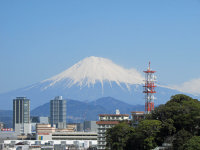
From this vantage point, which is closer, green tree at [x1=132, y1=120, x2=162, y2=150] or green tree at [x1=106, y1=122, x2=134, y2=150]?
green tree at [x1=132, y1=120, x2=162, y2=150]

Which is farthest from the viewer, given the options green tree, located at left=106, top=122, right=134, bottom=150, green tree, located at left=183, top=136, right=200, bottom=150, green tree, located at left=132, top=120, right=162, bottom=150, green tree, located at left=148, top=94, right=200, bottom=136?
green tree, located at left=106, top=122, right=134, bottom=150

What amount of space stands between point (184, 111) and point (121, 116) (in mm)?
47966

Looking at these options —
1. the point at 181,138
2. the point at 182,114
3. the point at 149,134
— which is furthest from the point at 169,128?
the point at 181,138

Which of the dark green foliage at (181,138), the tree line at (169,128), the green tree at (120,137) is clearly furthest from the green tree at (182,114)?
the green tree at (120,137)

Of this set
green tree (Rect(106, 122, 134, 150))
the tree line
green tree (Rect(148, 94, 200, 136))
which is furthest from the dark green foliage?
green tree (Rect(106, 122, 134, 150))

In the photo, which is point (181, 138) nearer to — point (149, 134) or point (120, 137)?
point (149, 134)

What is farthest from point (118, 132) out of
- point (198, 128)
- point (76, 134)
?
point (76, 134)

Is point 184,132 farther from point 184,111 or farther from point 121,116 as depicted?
point 121,116

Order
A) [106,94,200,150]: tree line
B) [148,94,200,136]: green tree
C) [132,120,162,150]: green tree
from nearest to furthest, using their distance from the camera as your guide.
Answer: [106,94,200,150]: tree line → [148,94,200,136]: green tree → [132,120,162,150]: green tree

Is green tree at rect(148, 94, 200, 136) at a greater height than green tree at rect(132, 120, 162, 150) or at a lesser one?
greater

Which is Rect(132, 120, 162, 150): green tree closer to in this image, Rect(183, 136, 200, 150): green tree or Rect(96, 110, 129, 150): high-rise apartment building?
Rect(183, 136, 200, 150): green tree

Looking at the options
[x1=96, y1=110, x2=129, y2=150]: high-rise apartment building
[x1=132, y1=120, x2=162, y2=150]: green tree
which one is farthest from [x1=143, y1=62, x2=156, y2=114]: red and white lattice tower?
[x1=132, y1=120, x2=162, y2=150]: green tree

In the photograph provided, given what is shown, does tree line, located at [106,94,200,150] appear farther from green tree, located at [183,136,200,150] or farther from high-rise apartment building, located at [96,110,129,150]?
high-rise apartment building, located at [96,110,129,150]

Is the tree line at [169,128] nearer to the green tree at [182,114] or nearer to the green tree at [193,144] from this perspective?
the green tree at [182,114]
